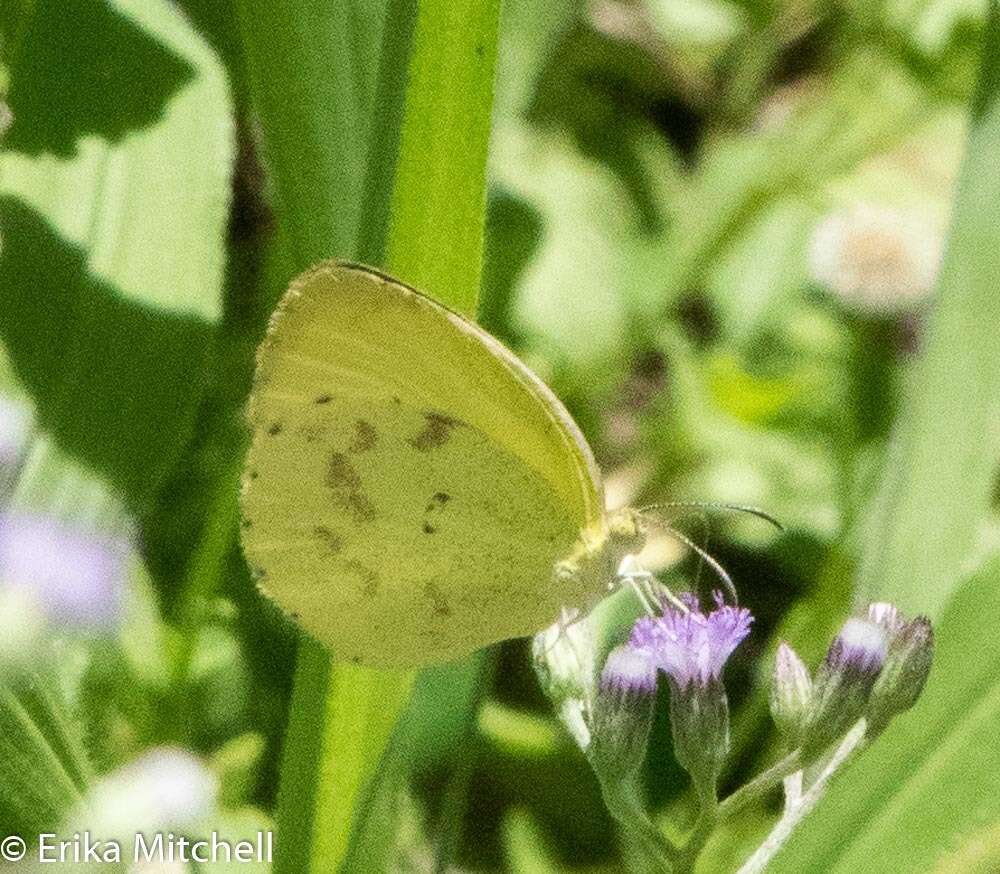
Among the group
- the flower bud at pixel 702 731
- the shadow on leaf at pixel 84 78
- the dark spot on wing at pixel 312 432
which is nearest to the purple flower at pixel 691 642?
the flower bud at pixel 702 731

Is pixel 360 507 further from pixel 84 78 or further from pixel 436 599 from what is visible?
pixel 84 78

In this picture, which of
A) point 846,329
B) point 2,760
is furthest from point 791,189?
point 2,760

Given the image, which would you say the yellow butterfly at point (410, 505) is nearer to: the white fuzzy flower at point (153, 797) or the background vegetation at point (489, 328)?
the background vegetation at point (489, 328)

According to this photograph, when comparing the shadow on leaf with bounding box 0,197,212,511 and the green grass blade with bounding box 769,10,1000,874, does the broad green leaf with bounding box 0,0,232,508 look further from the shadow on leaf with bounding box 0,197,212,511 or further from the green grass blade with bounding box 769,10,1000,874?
the green grass blade with bounding box 769,10,1000,874

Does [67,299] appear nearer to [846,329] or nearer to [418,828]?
[418,828]

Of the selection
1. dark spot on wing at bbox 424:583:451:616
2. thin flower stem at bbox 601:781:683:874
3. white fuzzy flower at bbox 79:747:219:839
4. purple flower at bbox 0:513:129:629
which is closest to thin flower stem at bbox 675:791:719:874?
thin flower stem at bbox 601:781:683:874
